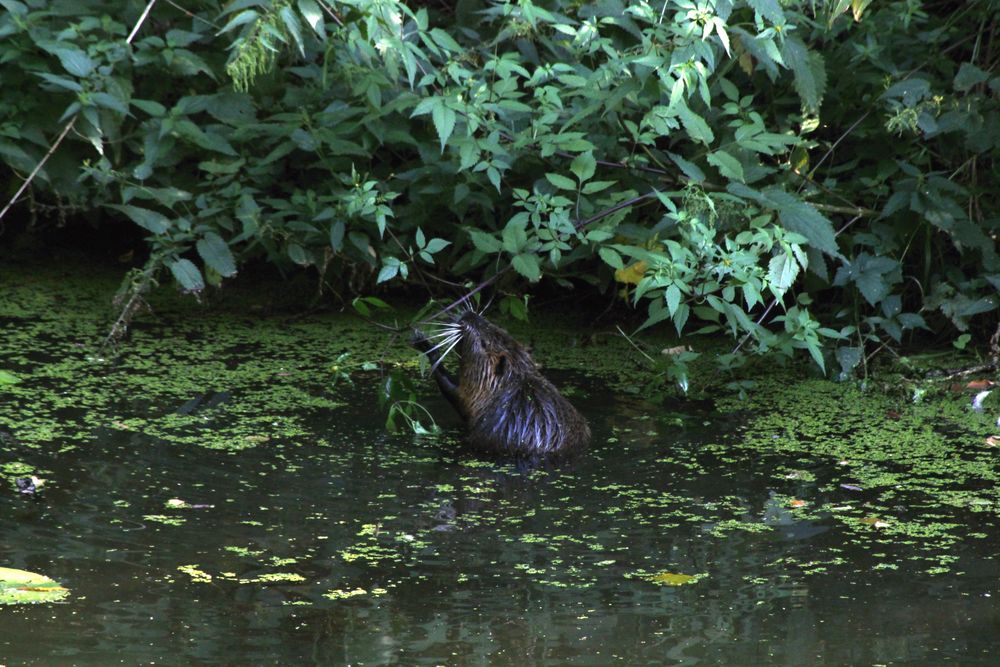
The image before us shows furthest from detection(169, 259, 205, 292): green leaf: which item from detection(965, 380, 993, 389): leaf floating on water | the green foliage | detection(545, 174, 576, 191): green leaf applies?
detection(965, 380, 993, 389): leaf floating on water

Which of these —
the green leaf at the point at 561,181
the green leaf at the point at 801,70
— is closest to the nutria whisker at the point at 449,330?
the green leaf at the point at 561,181

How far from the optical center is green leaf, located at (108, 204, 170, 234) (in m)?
4.89

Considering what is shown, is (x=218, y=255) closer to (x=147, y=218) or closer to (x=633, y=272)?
(x=147, y=218)

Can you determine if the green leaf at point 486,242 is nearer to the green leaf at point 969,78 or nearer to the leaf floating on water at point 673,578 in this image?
the leaf floating on water at point 673,578

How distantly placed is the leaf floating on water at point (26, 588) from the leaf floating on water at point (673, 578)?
132cm

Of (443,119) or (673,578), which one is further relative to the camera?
(443,119)

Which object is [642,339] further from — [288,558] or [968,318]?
[288,558]

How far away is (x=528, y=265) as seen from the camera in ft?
14.2

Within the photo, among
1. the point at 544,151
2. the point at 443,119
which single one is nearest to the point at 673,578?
the point at 443,119

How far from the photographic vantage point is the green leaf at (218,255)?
4848mm

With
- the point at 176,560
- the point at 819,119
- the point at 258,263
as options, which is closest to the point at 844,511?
the point at 176,560

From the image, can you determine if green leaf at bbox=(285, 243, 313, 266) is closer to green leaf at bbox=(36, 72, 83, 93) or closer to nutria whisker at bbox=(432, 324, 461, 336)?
nutria whisker at bbox=(432, 324, 461, 336)

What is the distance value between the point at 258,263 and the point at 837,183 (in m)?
2.66

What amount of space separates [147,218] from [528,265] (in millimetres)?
1572
